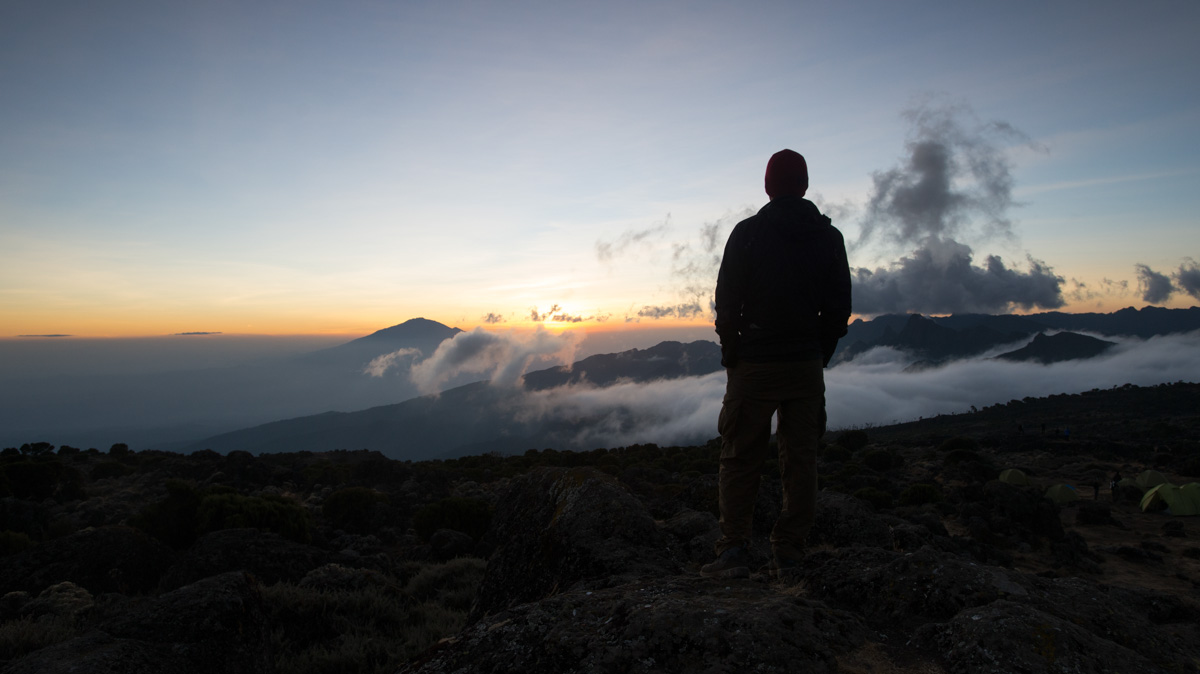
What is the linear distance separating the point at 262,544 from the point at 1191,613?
36.7ft

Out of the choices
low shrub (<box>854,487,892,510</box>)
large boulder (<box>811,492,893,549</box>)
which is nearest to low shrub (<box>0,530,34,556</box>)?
large boulder (<box>811,492,893,549</box>)

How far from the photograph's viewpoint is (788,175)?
3.89 meters

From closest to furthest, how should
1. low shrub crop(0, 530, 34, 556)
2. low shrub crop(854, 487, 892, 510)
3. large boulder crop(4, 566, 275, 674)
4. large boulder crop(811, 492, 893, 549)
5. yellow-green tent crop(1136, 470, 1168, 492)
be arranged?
large boulder crop(4, 566, 275, 674)
large boulder crop(811, 492, 893, 549)
low shrub crop(0, 530, 34, 556)
low shrub crop(854, 487, 892, 510)
yellow-green tent crop(1136, 470, 1168, 492)

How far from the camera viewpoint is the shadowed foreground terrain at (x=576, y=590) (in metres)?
2.14

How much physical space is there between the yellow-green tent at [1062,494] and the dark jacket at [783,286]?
23276 mm

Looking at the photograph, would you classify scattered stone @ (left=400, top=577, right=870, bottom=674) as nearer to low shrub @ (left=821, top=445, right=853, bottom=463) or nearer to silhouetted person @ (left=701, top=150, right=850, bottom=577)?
silhouetted person @ (left=701, top=150, right=850, bottom=577)

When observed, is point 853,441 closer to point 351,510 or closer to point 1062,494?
point 1062,494

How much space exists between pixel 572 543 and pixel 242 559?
5.72 m

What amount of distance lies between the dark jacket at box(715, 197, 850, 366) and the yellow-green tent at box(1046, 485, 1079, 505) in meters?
23.3

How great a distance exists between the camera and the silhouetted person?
11.9ft

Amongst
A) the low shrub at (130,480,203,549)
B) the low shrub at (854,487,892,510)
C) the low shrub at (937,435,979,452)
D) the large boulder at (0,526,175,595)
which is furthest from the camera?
the low shrub at (937,435,979,452)

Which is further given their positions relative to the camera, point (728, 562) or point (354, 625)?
point (354, 625)

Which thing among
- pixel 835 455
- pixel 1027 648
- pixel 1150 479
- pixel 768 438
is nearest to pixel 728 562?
pixel 768 438

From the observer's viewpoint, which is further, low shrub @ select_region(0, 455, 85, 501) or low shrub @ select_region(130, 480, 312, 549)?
low shrub @ select_region(0, 455, 85, 501)
